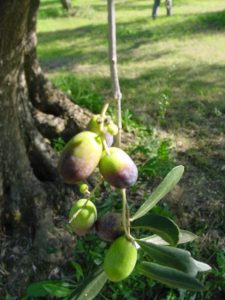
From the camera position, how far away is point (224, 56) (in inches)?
194

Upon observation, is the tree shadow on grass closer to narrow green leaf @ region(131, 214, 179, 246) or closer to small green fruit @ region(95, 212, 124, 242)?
narrow green leaf @ region(131, 214, 179, 246)

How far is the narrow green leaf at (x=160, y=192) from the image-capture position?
33.6 inches

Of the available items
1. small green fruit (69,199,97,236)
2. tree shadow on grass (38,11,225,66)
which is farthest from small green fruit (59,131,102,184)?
tree shadow on grass (38,11,225,66)

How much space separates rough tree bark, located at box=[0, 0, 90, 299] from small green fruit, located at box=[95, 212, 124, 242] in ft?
4.51

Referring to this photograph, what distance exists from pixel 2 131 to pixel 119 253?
1.65 meters

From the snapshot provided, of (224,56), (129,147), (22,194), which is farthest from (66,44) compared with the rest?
(22,194)

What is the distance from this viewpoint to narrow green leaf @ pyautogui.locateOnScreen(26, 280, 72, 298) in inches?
81.9

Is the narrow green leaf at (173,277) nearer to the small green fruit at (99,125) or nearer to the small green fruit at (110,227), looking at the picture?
the small green fruit at (110,227)

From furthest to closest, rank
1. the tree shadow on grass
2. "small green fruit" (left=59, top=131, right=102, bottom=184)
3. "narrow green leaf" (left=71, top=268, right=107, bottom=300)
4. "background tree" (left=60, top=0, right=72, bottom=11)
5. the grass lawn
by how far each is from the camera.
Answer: "background tree" (left=60, top=0, right=72, bottom=11)
the tree shadow on grass
the grass lawn
"narrow green leaf" (left=71, top=268, right=107, bottom=300)
"small green fruit" (left=59, top=131, right=102, bottom=184)

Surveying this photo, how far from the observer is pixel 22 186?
245 centimetres

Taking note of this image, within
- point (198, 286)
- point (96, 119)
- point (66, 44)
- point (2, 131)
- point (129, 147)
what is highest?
point (96, 119)

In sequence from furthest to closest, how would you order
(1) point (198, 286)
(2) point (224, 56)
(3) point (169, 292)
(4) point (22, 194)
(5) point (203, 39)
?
(5) point (203, 39), (2) point (224, 56), (4) point (22, 194), (3) point (169, 292), (1) point (198, 286)

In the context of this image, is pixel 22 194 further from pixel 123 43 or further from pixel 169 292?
pixel 123 43

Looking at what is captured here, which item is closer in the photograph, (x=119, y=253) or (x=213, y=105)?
(x=119, y=253)
